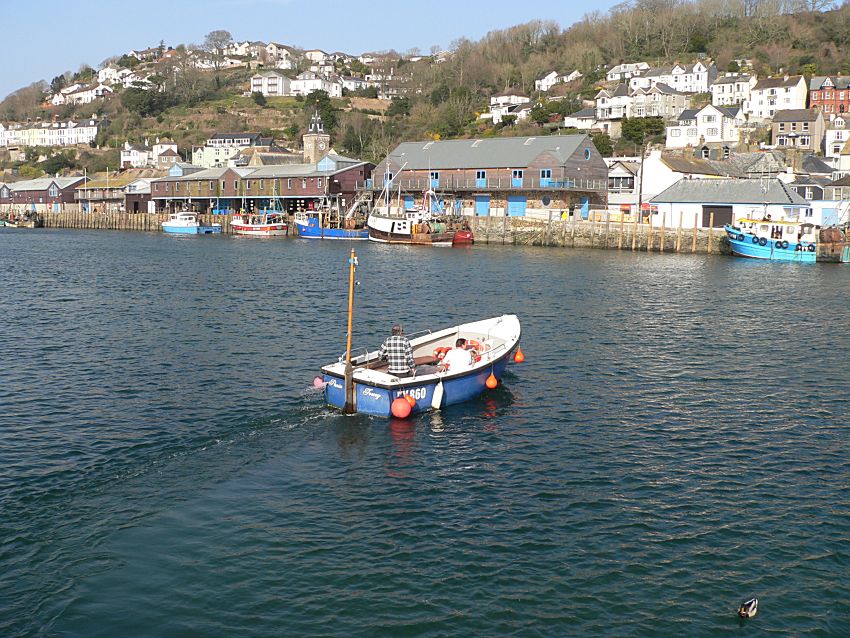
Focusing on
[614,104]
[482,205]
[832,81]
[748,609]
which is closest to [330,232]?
[482,205]

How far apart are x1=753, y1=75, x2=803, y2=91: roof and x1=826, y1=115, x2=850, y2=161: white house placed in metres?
16.1

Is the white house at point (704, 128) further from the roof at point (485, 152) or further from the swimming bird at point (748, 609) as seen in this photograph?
the swimming bird at point (748, 609)

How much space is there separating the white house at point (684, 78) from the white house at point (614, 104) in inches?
285

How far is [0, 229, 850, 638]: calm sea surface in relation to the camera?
13.6m

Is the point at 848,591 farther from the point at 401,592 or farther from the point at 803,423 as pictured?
the point at 803,423

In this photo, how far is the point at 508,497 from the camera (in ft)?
58.7

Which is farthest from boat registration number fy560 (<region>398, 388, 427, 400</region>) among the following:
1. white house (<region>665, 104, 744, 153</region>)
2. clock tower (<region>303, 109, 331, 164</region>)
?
clock tower (<region>303, 109, 331, 164</region>)

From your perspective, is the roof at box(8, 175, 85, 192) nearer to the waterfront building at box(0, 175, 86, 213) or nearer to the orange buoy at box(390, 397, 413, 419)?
the waterfront building at box(0, 175, 86, 213)

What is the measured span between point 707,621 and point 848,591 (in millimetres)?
2948

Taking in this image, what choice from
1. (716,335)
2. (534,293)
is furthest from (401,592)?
(534,293)

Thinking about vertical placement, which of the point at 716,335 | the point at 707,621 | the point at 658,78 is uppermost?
the point at 658,78

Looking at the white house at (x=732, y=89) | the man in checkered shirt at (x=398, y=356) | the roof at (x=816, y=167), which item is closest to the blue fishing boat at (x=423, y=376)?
the man in checkered shirt at (x=398, y=356)

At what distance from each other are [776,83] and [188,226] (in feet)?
299

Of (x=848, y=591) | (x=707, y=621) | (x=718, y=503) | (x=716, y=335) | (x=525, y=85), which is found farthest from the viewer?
(x=525, y=85)
